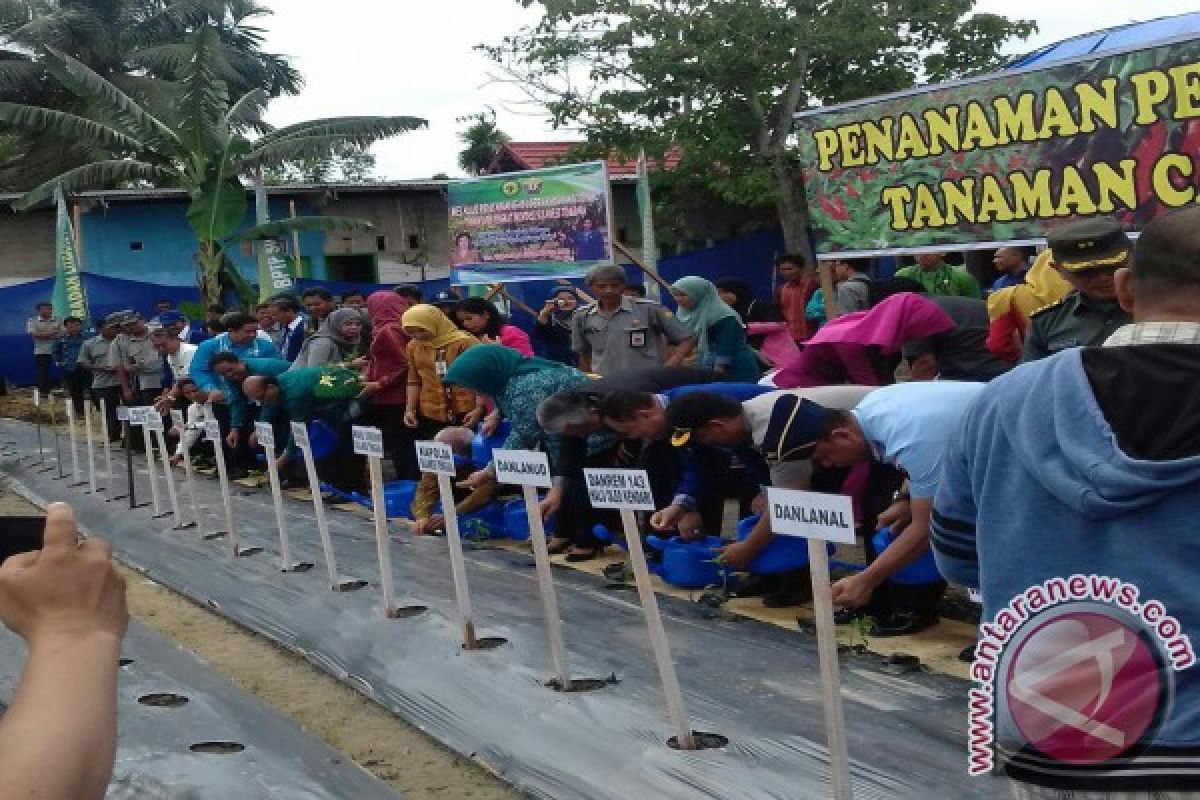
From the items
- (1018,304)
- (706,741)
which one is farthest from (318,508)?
(1018,304)

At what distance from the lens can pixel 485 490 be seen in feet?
28.5

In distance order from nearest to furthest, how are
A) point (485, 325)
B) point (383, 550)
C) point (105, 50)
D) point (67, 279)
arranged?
point (383, 550) < point (485, 325) < point (67, 279) < point (105, 50)

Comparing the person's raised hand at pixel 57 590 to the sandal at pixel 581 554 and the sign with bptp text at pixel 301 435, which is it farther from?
the sandal at pixel 581 554

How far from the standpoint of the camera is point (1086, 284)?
5.01 metres

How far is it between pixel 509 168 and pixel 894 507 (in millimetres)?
22503

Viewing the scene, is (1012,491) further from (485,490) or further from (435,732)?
(485,490)

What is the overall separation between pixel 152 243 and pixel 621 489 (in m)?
20.7

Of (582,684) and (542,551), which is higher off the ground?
(542,551)

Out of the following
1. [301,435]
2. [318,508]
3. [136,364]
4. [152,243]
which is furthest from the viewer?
[152,243]

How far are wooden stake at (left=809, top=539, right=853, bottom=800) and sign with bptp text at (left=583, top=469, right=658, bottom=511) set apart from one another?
40.6 inches

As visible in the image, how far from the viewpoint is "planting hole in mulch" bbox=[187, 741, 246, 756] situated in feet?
15.5

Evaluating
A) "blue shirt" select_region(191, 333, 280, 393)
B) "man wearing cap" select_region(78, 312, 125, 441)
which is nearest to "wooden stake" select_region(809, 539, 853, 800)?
"blue shirt" select_region(191, 333, 280, 393)

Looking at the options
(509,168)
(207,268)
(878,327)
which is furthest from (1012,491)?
(509,168)

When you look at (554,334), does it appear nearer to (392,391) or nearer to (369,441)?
(392,391)
